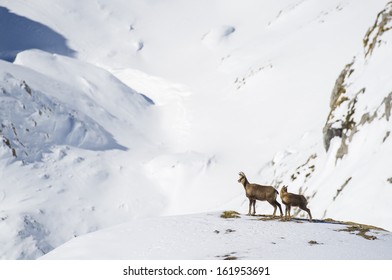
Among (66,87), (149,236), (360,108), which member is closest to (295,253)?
(149,236)

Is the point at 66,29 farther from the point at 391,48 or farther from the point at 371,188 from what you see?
the point at 371,188

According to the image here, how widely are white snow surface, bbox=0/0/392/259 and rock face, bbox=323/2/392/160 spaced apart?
220 millimetres

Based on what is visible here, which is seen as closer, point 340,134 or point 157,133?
point 340,134

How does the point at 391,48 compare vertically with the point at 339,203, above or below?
above

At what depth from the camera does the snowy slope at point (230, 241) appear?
41.5 ft

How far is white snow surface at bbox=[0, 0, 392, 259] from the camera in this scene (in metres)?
16.9

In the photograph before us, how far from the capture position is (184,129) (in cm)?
10612

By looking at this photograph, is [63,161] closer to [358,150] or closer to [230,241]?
[358,150]

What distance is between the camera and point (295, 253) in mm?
12469

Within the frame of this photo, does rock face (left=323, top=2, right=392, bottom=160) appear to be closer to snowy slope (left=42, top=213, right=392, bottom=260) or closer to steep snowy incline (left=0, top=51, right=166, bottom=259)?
snowy slope (left=42, top=213, right=392, bottom=260)

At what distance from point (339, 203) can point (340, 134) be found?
9.56 meters

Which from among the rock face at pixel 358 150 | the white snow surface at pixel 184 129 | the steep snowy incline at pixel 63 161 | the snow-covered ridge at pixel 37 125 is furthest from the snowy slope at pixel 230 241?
the snow-covered ridge at pixel 37 125

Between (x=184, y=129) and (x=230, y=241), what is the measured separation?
303ft

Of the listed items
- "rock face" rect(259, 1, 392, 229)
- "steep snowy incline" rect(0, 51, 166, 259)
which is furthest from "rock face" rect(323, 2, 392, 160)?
"steep snowy incline" rect(0, 51, 166, 259)
